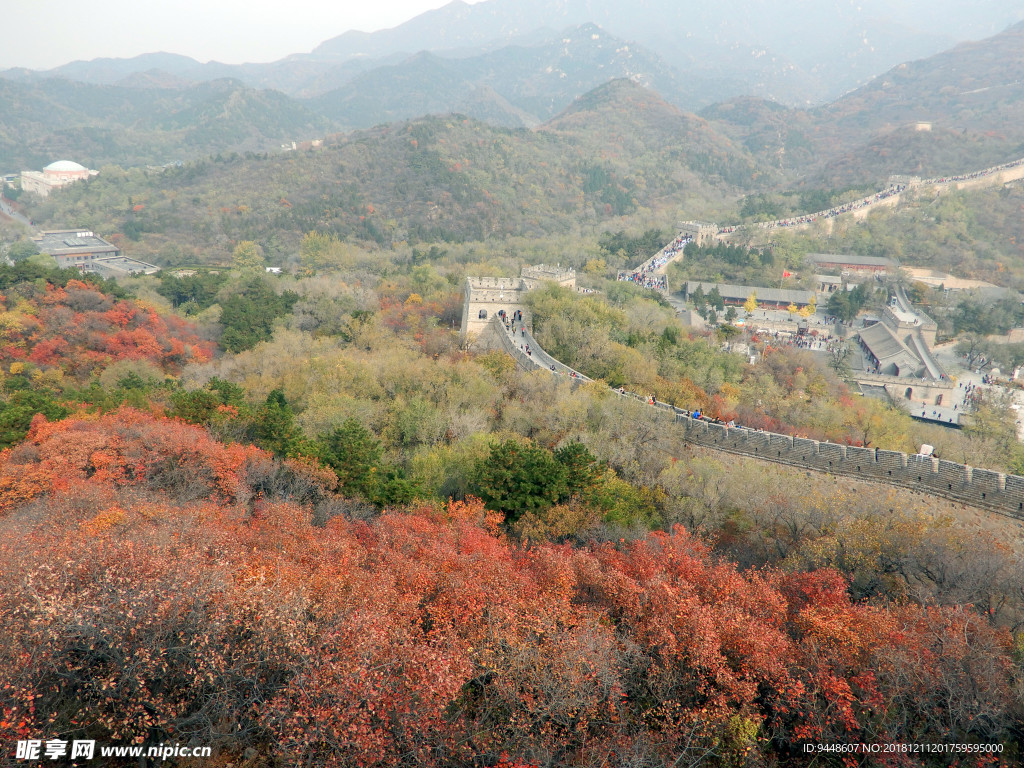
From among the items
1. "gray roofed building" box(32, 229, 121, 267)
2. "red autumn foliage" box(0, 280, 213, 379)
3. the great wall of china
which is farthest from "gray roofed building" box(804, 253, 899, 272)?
"gray roofed building" box(32, 229, 121, 267)

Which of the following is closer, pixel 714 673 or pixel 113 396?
pixel 714 673

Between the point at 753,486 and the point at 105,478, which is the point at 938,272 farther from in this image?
the point at 105,478

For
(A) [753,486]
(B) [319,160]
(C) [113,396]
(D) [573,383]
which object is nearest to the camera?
(A) [753,486]

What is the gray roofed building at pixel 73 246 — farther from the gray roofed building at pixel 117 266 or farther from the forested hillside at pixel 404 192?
the forested hillside at pixel 404 192

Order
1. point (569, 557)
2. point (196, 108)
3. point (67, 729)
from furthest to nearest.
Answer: point (196, 108)
point (569, 557)
point (67, 729)

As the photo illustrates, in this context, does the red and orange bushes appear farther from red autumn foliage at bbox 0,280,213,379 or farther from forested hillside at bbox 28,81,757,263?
forested hillside at bbox 28,81,757,263

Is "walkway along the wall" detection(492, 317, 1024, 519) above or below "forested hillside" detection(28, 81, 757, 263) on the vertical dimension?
below

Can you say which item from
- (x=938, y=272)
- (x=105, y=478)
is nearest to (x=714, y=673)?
(x=105, y=478)
